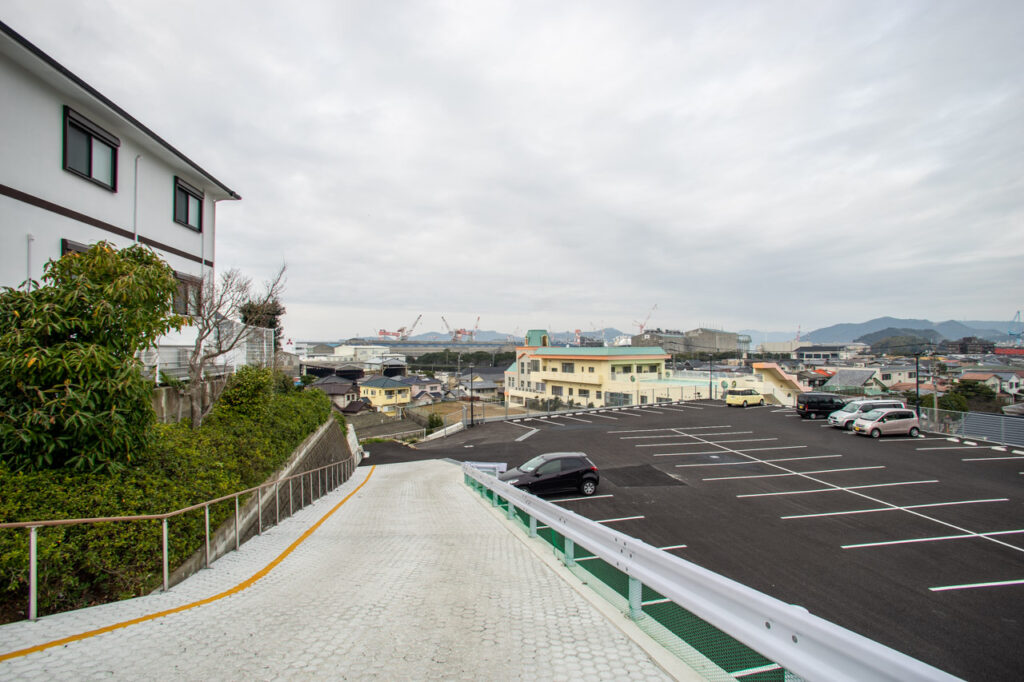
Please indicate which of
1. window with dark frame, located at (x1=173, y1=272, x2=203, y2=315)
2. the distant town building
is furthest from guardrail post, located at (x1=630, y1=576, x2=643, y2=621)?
the distant town building

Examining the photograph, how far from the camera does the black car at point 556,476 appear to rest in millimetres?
13992

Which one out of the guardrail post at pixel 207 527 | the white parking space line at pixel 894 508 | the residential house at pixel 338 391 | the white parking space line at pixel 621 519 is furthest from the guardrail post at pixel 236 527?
the residential house at pixel 338 391

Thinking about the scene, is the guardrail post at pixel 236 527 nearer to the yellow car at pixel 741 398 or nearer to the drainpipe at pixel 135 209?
the drainpipe at pixel 135 209

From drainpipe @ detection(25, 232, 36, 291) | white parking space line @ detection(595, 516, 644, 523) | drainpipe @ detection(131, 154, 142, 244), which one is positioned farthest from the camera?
white parking space line @ detection(595, 516, 644, 523)

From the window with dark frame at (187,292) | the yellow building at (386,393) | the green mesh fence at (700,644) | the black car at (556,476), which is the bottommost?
the yellow building at (386,393)

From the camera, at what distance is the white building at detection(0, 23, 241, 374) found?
332 inches

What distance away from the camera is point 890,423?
23.5 metres

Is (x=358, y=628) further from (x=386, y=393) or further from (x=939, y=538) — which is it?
(x=386, y=393)

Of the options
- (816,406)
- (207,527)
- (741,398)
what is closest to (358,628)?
(207,527)

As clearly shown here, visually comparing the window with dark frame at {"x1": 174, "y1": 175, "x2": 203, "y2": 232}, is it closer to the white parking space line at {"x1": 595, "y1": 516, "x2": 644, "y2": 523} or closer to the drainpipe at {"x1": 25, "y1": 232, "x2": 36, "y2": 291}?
the drainpipe at {"x1": 25, "y1": 232, "x2": 36, "y2": 291}

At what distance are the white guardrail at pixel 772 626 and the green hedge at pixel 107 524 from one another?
5249 mm

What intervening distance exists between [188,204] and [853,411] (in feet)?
105

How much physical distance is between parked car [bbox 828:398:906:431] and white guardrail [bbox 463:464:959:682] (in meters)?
26.7

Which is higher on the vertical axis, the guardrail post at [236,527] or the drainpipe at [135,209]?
the drainpipe at [135,209]
